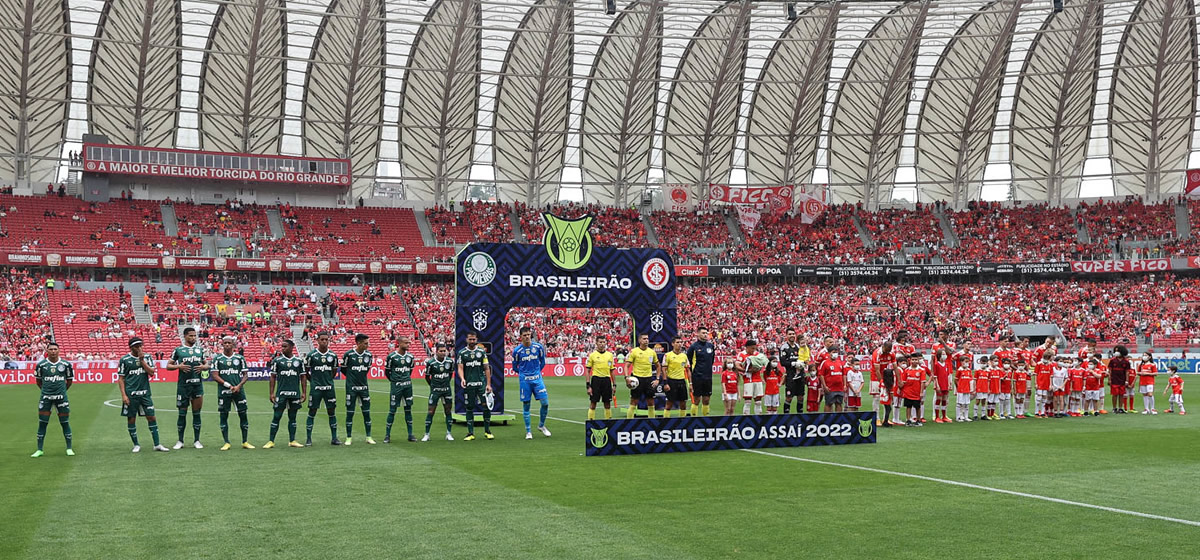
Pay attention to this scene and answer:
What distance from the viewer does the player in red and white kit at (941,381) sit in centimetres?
2236

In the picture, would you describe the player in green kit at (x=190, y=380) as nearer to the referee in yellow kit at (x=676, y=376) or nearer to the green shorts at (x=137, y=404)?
the green shorts at (x=137, y=404)

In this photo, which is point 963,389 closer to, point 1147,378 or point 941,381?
point 941,381

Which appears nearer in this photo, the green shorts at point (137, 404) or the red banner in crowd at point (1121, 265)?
the green shorts at point (137, 404)

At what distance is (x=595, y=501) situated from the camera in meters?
11.6

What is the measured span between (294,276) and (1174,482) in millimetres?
58598

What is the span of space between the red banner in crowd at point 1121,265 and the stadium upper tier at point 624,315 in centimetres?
91

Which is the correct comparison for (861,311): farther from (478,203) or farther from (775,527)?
(775,527)

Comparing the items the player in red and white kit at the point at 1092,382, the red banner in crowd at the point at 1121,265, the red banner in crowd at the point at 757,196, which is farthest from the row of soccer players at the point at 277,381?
the red banner in crowd at the point at 1121,265

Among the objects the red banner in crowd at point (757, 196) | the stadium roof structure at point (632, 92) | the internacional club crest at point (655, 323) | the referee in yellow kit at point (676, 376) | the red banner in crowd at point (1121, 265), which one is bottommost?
the referee in yellow kit at point (676, 376)

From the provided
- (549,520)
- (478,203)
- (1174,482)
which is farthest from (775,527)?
(478,203)

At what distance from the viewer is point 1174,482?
13.2 metres

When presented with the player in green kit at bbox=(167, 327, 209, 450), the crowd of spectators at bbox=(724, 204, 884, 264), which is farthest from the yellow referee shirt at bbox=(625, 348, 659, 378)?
the crowd of spectators at bbox=(724, 204, 884, 264)

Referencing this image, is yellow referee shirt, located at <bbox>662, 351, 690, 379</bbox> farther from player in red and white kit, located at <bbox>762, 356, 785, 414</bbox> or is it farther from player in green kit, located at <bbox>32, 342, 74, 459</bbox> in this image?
player in green kit, located at <bbox>32, 342, 74, 459</bbox>

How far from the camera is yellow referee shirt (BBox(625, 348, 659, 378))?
2005cm
